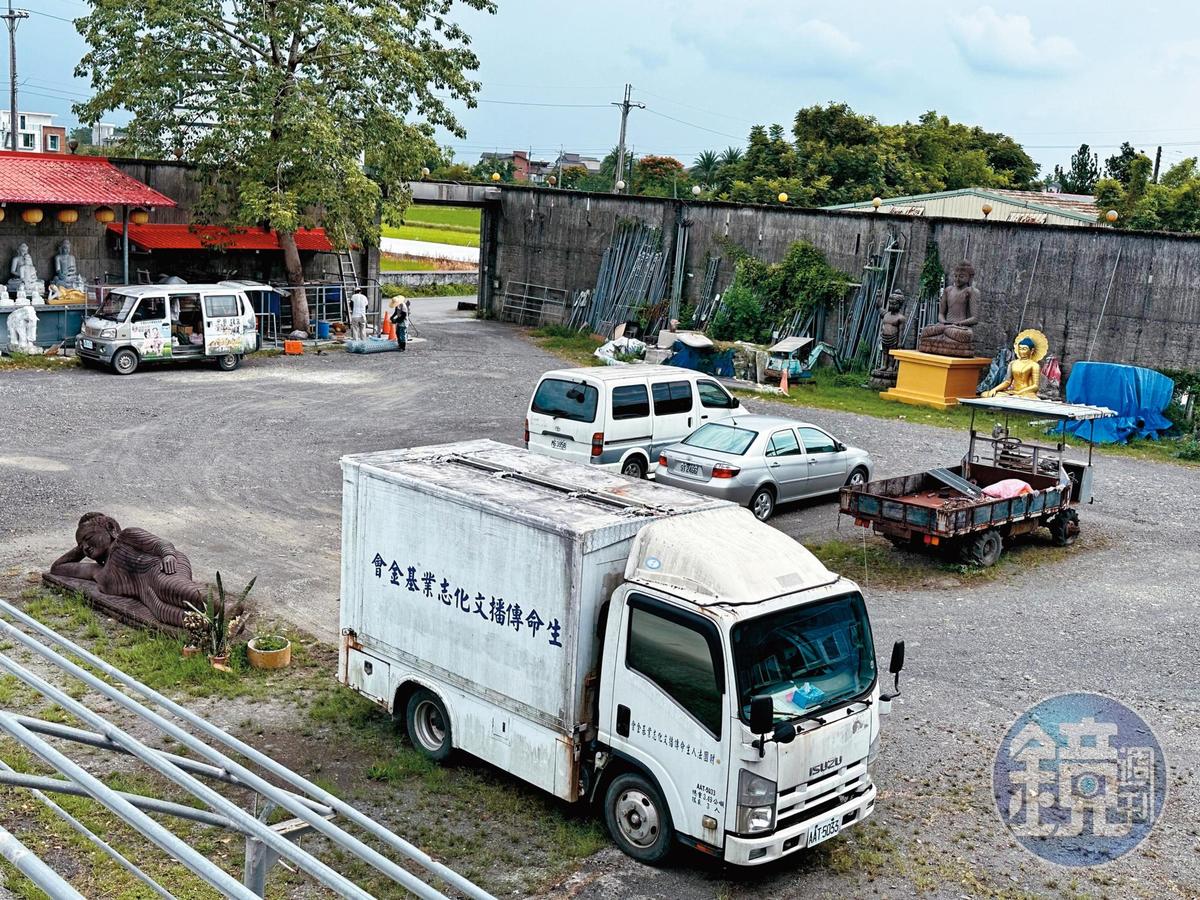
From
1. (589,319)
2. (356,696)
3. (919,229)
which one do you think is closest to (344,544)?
(356,696)

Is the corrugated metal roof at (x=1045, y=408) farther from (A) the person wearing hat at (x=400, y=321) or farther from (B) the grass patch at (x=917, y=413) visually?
(A) the person wearing hat at (x=400, y=321)

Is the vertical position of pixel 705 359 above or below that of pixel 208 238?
below

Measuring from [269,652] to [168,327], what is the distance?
17.6 meters

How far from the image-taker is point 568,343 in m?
36.3

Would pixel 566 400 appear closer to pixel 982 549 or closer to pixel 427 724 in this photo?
pixel 982 549

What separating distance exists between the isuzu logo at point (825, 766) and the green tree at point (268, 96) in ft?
79.5

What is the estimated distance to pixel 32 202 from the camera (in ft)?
93.6

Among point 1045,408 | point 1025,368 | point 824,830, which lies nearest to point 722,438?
point 1045,408

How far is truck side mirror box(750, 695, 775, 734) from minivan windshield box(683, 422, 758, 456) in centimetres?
959

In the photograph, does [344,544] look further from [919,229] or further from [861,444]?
[919,229]

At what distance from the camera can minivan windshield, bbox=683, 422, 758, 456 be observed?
17344 millimetres

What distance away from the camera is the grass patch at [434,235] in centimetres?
7812

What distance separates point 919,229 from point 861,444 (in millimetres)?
9173

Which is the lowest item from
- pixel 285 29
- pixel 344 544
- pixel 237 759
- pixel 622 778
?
pixel 237 759
